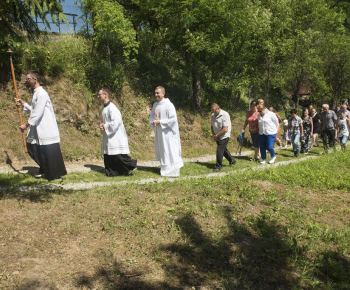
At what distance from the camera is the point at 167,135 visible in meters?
8.59

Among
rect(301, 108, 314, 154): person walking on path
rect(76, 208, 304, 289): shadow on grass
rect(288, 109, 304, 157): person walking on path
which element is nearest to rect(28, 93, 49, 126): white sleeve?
rect(76, 208, 304, 289): shadow on grass

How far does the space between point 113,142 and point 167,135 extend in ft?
4.55

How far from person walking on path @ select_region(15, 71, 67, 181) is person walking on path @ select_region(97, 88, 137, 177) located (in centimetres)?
122

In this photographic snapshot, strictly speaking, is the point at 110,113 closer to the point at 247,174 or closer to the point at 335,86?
the point at 247,174

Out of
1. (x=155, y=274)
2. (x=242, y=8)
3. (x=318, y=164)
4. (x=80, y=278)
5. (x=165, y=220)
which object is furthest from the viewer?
(x=242, y=8)

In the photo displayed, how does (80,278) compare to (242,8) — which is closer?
(80,278)

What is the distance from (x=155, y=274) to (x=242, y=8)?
12332 mm

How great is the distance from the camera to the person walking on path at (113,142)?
825 cm

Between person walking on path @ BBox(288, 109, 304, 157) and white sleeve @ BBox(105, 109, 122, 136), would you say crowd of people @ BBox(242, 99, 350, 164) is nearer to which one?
person walking on path @ BBox(288, 109, 304, 157)

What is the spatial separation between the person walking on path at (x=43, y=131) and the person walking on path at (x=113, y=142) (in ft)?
4.01

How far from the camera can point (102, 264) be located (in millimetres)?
3824

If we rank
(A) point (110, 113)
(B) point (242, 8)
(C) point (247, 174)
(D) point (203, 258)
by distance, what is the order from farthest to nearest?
(B) point (242, 8)
(A) point (110, 113)
(C) point (247, 174)
(D) point (203, 258)

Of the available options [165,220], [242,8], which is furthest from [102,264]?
[242,8]

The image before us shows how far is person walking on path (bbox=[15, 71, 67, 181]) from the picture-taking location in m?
7.07
